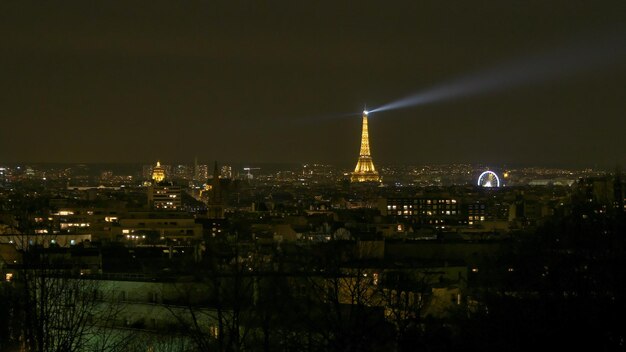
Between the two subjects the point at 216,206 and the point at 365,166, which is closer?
the point at 216,206

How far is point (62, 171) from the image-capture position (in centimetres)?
19712

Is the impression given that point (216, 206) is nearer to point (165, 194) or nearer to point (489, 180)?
point (165, 194)

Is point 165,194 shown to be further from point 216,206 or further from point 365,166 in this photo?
point 365,166

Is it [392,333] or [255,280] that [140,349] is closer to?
[255,280]

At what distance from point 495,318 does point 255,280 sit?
141 inches

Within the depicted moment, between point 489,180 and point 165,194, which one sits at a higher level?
point 489,180

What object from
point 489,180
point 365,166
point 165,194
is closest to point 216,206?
point 165,194

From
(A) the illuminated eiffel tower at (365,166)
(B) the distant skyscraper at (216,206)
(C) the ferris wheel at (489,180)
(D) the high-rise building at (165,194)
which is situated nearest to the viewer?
(B) the distant skyscraper at (216,206)

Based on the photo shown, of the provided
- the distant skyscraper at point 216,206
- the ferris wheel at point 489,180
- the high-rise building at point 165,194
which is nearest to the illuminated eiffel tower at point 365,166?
the ferris wheel at point 489,180

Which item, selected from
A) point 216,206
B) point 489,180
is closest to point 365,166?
point 489,180

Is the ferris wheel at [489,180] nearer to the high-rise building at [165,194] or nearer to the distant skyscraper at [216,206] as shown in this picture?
the high-rise building at [165,194]

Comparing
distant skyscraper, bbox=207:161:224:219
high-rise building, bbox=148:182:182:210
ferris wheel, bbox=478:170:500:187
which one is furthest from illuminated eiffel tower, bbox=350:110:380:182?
distant skyscraper, bbox=207:161:224:219

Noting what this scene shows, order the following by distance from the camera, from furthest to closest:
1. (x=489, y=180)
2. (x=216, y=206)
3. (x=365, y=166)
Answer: (x=489, y=180) < (x=365, y=166) < (x=216, y=206)

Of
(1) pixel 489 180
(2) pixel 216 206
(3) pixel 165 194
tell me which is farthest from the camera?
(1) pixel 489 180
